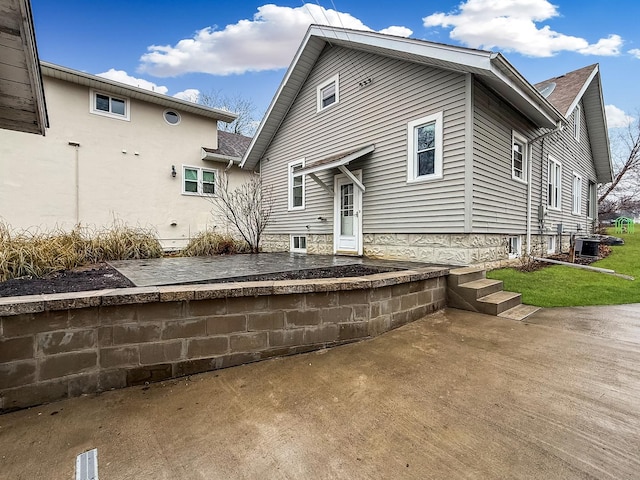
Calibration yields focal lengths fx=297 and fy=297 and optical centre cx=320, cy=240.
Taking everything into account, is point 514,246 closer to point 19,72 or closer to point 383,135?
point 383,135

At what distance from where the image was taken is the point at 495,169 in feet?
21.0

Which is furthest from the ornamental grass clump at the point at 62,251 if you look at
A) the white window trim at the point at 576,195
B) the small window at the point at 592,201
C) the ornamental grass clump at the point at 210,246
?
the small window at the point at 592,201

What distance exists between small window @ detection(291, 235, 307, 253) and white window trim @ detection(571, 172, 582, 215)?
983 centimetres

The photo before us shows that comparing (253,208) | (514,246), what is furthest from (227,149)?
(514,246)

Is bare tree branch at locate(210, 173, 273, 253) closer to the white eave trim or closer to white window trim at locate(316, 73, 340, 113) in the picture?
the white eave trim

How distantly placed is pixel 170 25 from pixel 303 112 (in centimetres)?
608

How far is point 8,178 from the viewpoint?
885 centimetres

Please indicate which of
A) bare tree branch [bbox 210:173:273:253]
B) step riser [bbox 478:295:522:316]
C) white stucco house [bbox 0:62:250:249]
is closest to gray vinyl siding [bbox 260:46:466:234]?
bare tree branch [bbox 210:173:273:253]

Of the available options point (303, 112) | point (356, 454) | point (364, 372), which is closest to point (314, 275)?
point (364, 372)

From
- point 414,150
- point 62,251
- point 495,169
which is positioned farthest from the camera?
point 414,150

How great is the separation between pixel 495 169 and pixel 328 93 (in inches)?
205

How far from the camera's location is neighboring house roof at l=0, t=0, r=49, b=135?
254 cm

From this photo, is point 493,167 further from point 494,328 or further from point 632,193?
point 632,193

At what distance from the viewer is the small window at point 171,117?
11.8 m
